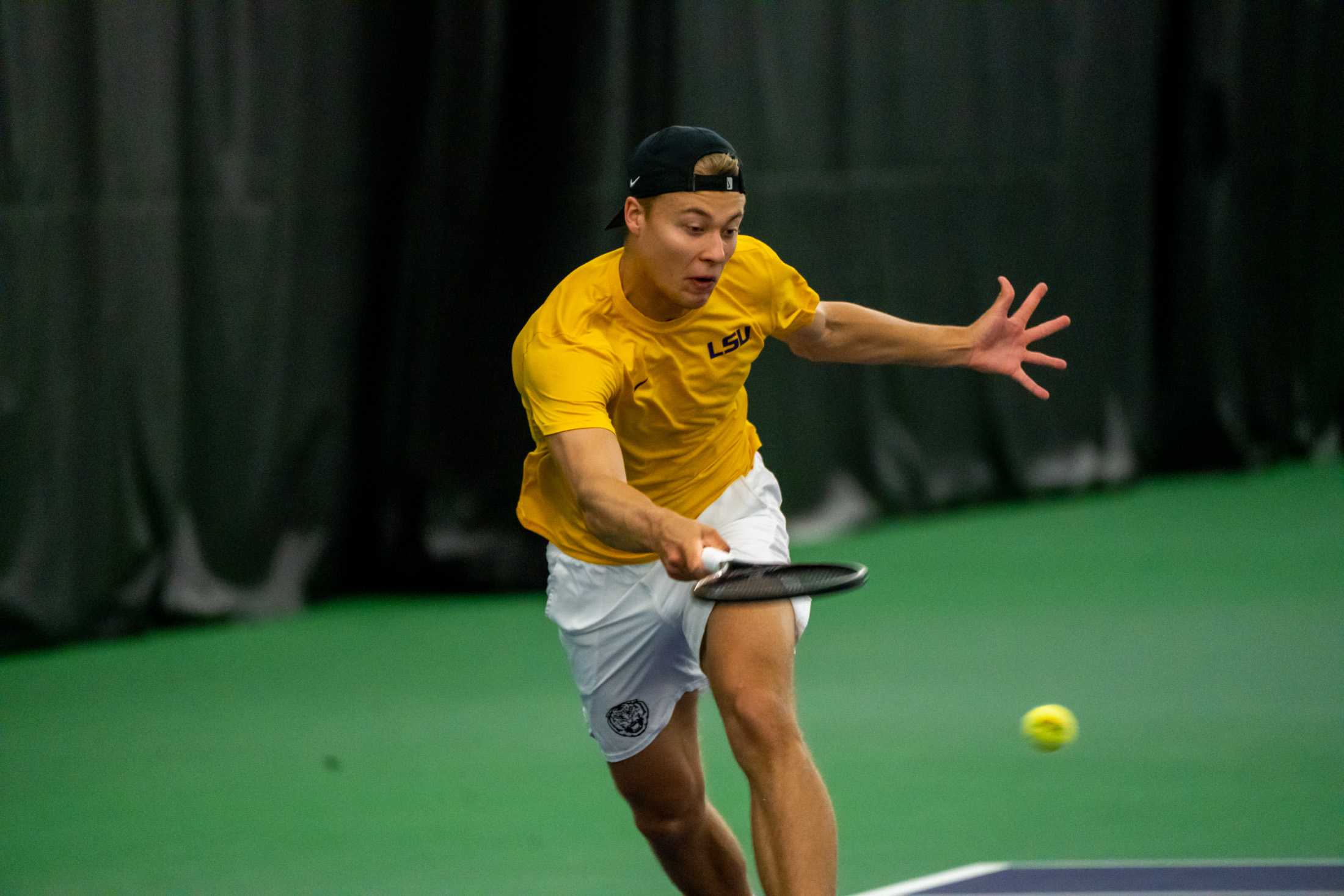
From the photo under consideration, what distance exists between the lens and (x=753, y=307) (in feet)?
12.2

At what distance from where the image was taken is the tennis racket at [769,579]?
295cm

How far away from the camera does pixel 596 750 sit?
5.59 m

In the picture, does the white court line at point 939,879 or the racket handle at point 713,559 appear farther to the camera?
the white court line at point 939,879

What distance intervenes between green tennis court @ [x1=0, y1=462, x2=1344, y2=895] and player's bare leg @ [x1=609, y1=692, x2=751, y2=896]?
568mm

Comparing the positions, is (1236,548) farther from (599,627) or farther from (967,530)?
(599,627)

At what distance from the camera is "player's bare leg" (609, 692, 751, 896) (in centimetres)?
366

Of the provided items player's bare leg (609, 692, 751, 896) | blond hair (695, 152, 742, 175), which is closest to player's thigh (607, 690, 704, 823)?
player's bare leg (609, 692, 751, 896)

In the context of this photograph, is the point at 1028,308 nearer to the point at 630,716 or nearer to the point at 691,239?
the point at 691,239

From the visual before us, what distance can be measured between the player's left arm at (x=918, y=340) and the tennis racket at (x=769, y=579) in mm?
833

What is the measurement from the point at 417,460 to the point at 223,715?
1805mm

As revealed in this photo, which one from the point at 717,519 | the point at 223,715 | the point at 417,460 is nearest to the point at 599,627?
the point at 717,519

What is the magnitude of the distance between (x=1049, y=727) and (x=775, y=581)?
6.35ft

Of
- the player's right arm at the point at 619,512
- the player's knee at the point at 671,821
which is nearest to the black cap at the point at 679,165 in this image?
the player's right arm at the point at 619,512

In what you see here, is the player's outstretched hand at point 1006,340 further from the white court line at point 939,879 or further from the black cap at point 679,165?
the white court line at point 939,879
